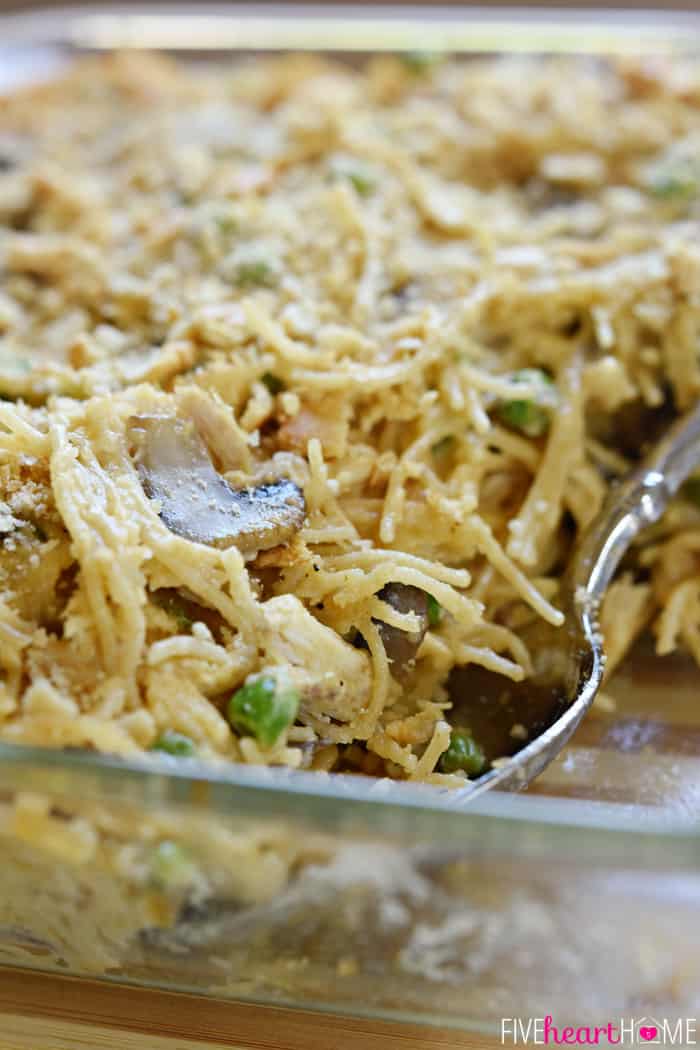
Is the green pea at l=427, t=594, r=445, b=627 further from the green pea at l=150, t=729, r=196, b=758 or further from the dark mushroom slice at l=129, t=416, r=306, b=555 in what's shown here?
the green pea at l=150, t=729, r=196, b=758

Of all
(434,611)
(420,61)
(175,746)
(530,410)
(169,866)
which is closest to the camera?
(169,866)

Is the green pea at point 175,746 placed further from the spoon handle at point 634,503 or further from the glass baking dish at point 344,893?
the spoon handle at point 634,503

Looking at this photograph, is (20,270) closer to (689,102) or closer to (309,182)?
(309,182)

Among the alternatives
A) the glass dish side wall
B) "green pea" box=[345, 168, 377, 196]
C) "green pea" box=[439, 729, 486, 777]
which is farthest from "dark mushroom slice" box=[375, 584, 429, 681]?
"green pea" box=[345, 168, 377, 196]

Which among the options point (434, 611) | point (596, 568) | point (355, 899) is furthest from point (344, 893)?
point (596, 568)

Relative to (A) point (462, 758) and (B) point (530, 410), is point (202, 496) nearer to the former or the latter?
(A) point (462, 758)

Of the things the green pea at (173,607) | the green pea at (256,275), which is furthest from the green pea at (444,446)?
the green pea at (173,607)

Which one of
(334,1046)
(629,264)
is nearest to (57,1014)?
(334,1046)
